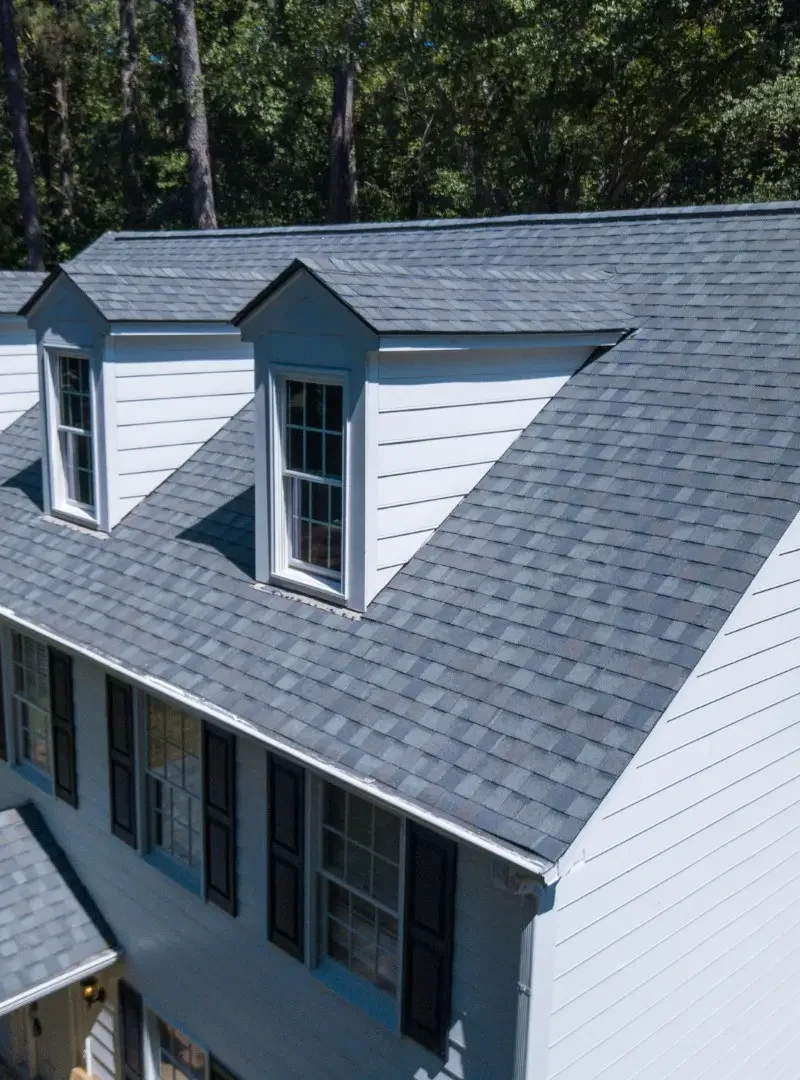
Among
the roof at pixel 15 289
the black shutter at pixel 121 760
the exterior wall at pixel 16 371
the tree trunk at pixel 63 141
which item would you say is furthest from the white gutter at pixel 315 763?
the tree trunk at pixel 63 141

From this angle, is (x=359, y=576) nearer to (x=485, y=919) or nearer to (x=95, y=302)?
(x=485, y=919)

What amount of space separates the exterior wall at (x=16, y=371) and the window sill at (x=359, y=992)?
7.90 meters

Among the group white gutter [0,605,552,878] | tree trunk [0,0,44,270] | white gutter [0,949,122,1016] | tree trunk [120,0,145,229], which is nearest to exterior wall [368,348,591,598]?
white gutter [0,605,552,878]

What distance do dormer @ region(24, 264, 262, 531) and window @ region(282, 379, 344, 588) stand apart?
7.28ft

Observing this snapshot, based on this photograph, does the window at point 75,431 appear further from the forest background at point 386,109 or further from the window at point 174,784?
the forest background at point 386,109

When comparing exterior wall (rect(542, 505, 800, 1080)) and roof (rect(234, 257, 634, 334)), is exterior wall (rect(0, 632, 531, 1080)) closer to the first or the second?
exterior wall (rect(542, 505, 800, 1080))

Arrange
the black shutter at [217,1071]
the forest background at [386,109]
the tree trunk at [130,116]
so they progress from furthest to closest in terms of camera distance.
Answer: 1. the tree trunk at [130,116]
2. the forest background at [386,109]
3. the black shutter at [217,1071]

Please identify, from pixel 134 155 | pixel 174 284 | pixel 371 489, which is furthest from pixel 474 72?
pixel 371 489

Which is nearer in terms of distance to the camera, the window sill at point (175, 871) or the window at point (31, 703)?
the window sill at point (175, 871)

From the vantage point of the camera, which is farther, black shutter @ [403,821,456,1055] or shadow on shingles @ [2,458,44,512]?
shadow on shingles @ [2,458,44,512]

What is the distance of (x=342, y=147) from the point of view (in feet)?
85.4

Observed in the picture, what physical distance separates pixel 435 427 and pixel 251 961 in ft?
12.8

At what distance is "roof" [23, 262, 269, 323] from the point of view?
8.38 meters

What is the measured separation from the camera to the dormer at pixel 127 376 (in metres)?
8.46
